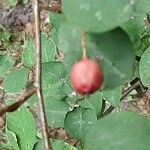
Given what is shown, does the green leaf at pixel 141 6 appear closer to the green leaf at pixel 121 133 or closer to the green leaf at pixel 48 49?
the green leaf at pixel 121 133

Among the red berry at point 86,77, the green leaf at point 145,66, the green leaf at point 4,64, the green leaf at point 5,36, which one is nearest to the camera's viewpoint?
the red berry at point 86,77

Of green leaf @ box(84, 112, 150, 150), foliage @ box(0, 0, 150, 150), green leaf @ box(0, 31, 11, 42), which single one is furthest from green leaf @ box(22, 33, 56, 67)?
green leaf @ box(0, 31, 11, 42)

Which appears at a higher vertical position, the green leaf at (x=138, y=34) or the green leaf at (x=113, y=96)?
the green leaf at (x=138, y=34)

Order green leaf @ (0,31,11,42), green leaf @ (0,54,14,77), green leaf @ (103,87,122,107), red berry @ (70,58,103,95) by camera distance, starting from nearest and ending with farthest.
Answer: red berry @ (70,58,103,95) < green leaf @ (103,87,122,107) < green leaf @ (0,54,14,77) < green leaf @ (0,31,11,42)

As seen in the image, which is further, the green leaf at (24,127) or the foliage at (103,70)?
the green leaf at (24,127)

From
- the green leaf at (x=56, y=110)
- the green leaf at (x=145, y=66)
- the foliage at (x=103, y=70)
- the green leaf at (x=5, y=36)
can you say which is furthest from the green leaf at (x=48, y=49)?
the green leaf at (x=5, y=36)

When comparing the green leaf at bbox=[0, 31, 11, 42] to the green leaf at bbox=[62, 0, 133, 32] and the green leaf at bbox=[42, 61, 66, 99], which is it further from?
the green leaf at bbox=[62, 0, 133, 32]
